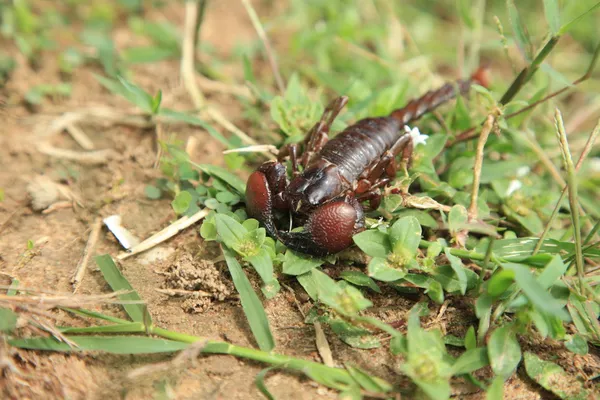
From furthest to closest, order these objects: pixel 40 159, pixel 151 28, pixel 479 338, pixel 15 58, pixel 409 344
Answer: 1. pixel 151 28
2. pixel 15 58
3. pixel 40 159
4. pixel 479 338
5. pixel 409 344

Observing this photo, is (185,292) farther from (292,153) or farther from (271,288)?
(292,153)

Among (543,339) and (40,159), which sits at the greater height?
(40,159)

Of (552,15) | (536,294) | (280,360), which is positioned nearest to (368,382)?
(280,360)

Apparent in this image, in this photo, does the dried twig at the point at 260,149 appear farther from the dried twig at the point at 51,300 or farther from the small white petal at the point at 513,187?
the small white petal at the point at 513,187

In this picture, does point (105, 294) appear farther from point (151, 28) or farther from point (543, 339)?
point (151, 28)

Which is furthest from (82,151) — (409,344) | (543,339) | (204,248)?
(543,339)

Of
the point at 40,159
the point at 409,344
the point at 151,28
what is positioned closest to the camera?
the point at 409,344

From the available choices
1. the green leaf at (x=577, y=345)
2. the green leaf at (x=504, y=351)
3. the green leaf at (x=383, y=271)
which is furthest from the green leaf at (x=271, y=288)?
the green leaf at (x=577, y=345)
